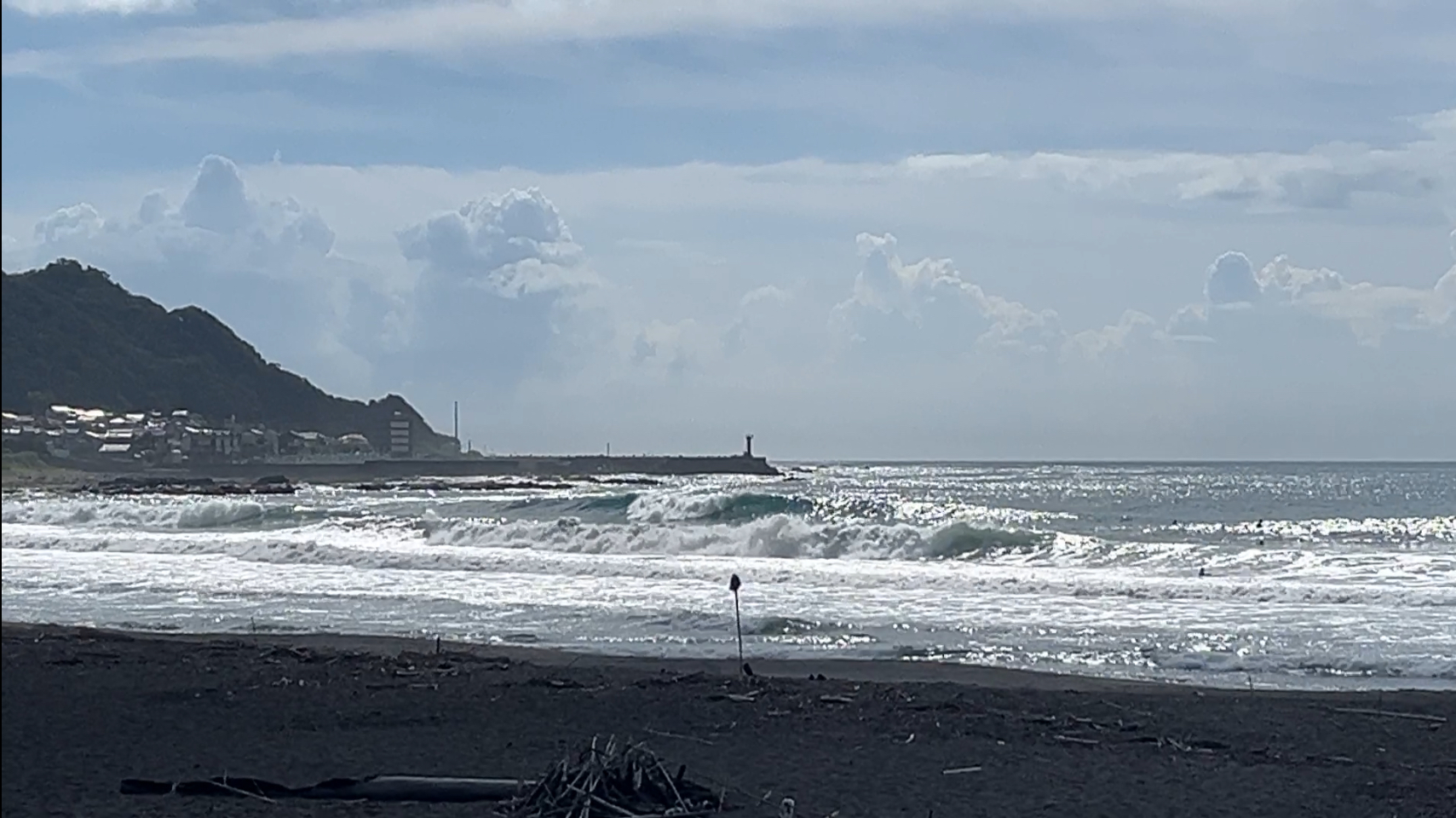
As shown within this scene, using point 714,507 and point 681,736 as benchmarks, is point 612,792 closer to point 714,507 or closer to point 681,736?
point 681,736

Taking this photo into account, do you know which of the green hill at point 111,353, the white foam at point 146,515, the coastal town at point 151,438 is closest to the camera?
the green hill at point 111,353

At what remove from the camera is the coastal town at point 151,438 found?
21.8 feet

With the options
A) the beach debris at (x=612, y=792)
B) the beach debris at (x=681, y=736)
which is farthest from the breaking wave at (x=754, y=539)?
the beach debris at (x=612, y=792)

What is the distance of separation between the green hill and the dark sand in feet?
7.06

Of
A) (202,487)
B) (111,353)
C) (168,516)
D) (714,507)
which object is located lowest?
(168,516)

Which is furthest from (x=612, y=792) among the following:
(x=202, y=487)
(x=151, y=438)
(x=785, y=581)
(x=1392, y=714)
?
(x=202, y=487)

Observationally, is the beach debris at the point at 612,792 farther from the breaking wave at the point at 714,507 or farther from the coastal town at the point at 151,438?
the breaking wave at the point at 714,507

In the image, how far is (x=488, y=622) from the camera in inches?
749

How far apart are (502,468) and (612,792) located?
93.5m

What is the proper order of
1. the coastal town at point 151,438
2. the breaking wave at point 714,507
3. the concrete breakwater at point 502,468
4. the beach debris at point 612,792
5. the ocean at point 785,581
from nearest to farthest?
the coastal town at point 151,438
the beach debris at point 612,792
the ocean at point 785,581
the breaking wave at point 714,507
the concrete breakwater at point 502,468

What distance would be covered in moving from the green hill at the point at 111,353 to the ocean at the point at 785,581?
1.07m

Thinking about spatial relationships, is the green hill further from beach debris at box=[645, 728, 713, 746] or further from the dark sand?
beach debris at box=[645, 728, 713, 746]

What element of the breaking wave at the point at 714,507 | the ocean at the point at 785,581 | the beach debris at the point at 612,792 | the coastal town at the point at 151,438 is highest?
the coastal town at the point at 151,438

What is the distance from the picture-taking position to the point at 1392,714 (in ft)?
38.1
